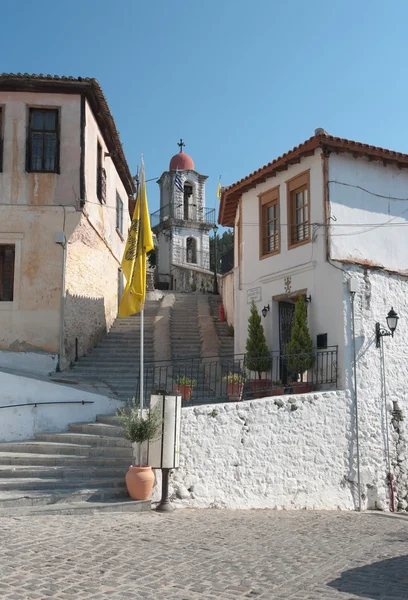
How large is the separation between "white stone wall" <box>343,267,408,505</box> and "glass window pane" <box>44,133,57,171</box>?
7333 mm

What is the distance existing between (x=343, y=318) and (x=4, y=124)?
9.00m

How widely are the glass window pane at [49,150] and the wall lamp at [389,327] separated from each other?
832 centimetres

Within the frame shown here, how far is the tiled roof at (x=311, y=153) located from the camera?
13414 mm

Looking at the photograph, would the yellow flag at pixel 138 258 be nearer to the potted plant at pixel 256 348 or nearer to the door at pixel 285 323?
the potted plant at pixel 256 348

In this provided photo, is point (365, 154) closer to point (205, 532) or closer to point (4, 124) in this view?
point (4, 124)

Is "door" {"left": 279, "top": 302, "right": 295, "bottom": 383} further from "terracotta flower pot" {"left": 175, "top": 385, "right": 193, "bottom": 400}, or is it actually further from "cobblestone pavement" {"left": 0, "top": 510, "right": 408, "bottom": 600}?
"cobblestone pavement" {"left": 0, "top": 510, "right": 408, "bottom": 600}

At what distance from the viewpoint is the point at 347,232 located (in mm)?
13742

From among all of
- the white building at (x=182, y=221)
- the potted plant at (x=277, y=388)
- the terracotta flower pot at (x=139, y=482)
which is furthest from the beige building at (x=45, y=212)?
the white building at (x=182, y=221)

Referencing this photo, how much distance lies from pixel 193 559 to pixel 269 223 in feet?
34.2

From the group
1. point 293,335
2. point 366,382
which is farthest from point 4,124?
point 366,382

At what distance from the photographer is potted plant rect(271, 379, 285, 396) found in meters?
12.9

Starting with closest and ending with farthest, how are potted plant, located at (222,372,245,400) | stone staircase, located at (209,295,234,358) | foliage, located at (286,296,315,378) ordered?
potted plant, located at (222,372,245,400), foliage, located at (286,296,315,378), stone staircase, located at (209,295,234,358)

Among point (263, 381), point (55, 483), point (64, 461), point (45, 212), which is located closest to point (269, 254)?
point (263, 381)

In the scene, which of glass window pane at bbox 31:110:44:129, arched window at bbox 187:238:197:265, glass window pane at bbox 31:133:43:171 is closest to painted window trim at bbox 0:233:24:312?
glass window pane at bbox 31:133:43:171
